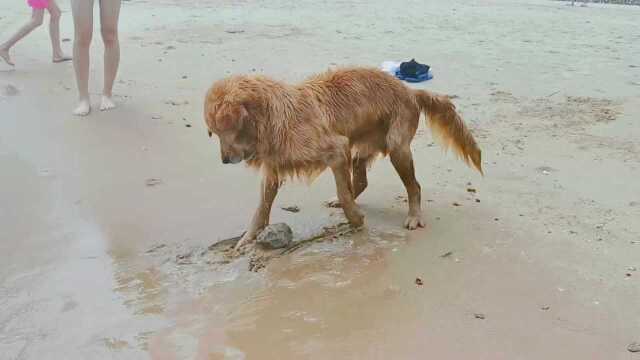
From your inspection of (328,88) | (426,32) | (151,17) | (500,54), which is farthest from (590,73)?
(151,17)

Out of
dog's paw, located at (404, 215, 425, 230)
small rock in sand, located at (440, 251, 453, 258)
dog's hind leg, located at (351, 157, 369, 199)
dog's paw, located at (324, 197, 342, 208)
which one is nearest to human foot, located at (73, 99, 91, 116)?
dog's paw, located at (324, 197, 342, 208)

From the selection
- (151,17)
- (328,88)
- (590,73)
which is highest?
(328,88)

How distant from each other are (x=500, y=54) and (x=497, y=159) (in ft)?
15.2

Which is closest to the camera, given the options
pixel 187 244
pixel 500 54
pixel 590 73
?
pixel 187 244

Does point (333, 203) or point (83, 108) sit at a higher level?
point (333, 203)

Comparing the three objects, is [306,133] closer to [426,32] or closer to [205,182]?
[205,182]

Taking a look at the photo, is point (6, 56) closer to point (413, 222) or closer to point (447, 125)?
point (447, 125)

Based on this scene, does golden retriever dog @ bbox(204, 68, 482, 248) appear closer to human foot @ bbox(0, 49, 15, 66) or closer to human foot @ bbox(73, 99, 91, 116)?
human foot @ bbox(73, 99, 91, 116)

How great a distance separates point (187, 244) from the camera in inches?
176

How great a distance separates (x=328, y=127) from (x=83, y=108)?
11.9ft

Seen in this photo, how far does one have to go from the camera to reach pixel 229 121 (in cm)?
390

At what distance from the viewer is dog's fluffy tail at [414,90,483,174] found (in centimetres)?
501

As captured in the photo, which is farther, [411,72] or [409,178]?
[411,72]

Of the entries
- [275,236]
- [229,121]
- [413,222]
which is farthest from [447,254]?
[229,121]
